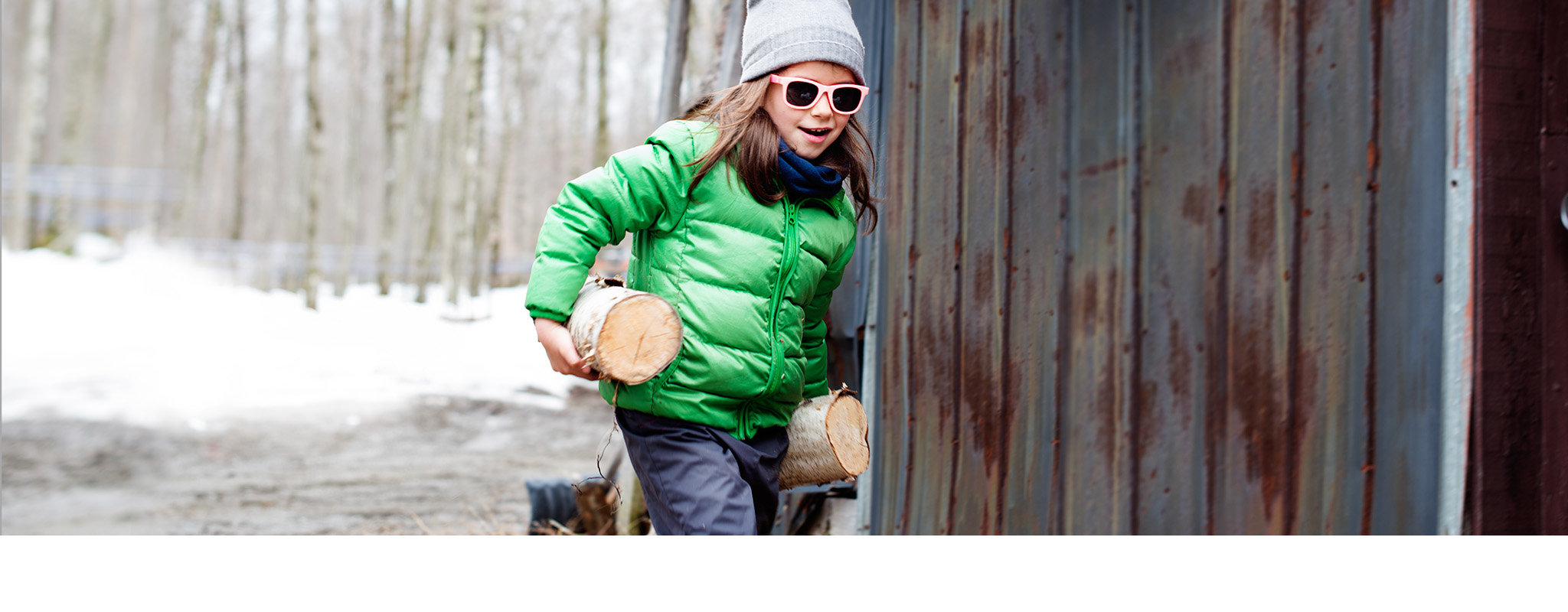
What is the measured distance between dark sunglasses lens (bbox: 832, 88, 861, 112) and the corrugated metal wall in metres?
0.87

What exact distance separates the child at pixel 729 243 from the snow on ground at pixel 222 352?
883cm

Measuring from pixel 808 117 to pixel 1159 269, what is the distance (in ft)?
3.27

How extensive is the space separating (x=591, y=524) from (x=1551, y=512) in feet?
13.2

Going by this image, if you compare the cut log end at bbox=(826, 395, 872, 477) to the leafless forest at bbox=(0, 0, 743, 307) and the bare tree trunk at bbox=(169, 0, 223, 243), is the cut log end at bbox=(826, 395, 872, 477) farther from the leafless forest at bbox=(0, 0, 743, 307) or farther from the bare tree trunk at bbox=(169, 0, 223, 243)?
the bare tree trunk at bbox=(169, 0, 223, 243)

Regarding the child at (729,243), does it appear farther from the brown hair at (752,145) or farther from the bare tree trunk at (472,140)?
the bare tree trunk at (472,140)

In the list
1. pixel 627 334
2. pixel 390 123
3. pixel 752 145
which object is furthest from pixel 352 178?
pixel 627 334

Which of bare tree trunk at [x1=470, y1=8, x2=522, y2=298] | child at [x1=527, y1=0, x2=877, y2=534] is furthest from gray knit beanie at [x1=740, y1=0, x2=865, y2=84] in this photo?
bare tree trunk at [x1=470, y1=8, x2=522, y2=298]

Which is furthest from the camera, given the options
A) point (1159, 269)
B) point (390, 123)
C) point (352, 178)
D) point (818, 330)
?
point (352, 178)

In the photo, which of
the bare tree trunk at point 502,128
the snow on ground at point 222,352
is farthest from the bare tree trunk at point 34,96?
the bare tree trunk at point 502,128

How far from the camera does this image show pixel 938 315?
294 cm

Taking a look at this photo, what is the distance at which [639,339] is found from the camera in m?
1.45

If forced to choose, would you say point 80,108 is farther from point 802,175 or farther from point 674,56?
point 802,175

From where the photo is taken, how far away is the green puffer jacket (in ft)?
5.21
